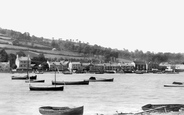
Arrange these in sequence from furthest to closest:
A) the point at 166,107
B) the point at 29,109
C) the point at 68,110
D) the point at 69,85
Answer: the point at 69,85
the point at 29,109
the point at 166,107
the point at 68,110

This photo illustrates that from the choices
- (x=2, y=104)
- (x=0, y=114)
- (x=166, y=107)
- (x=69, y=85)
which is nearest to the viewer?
(x=166, y=107)

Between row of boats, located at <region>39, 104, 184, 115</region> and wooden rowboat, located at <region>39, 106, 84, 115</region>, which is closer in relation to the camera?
wooden rowboat, located at <region>39, 106, 84, 115</region>

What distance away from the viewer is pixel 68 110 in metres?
44.8

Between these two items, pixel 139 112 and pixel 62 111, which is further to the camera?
pixel 139 112

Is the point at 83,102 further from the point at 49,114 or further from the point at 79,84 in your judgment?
the point at 79,84

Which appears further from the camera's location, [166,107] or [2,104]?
[2,104]

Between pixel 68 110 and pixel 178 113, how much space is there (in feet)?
40.6

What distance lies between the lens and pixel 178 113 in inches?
1826

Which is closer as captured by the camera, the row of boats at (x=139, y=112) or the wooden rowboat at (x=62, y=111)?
the wooden rowboat at (x=62, y=111)

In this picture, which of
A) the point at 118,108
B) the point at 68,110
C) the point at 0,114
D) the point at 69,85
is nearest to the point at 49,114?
the point at 68,110

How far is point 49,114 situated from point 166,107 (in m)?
14.6

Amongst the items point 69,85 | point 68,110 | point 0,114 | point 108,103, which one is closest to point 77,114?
point 68,110

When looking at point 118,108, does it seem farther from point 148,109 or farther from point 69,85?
point 69,85

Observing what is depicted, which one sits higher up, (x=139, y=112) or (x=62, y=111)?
(x=62, y=111)
